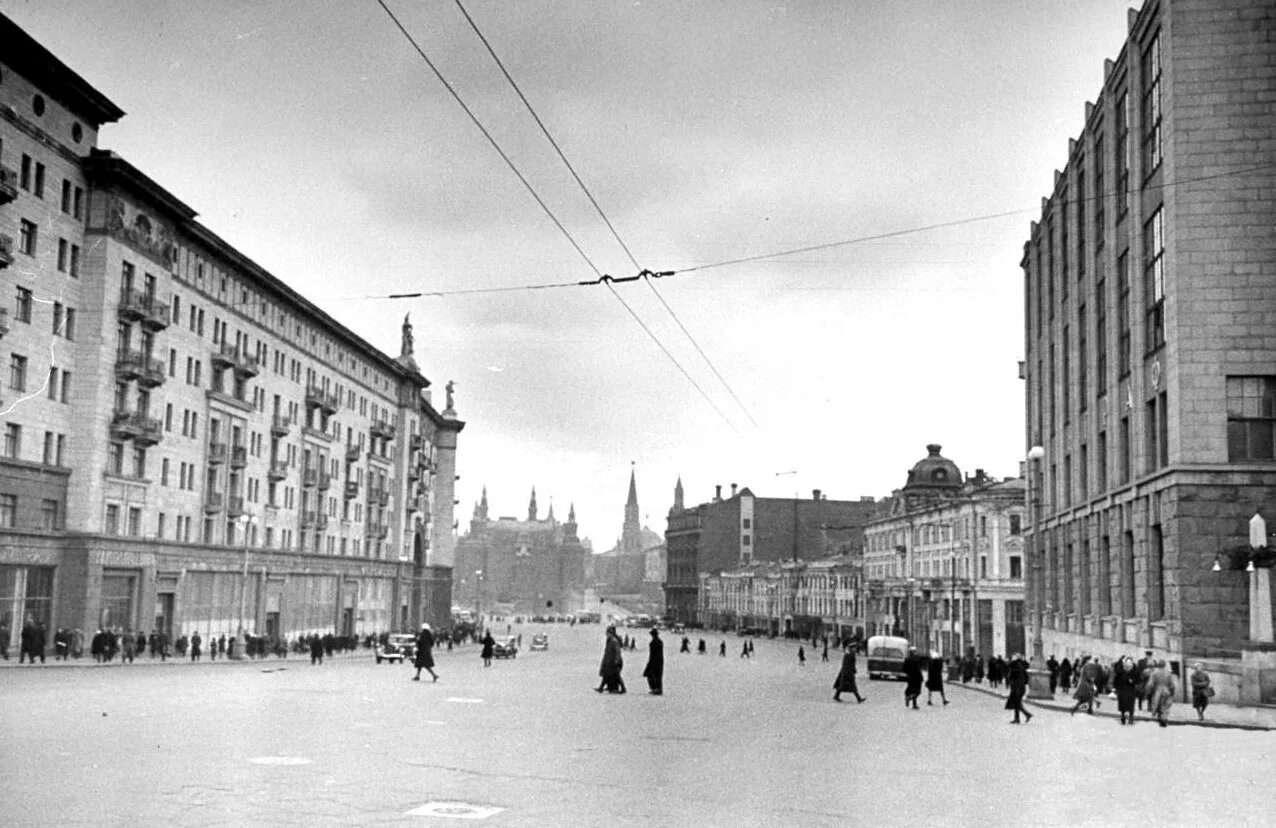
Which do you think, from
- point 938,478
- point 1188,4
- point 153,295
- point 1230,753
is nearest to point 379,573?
point 153,295

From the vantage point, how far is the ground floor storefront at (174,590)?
44250 mm

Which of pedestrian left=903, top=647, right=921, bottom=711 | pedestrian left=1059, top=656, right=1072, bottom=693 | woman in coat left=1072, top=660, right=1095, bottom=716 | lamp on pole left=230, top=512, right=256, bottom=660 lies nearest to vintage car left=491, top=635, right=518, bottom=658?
lamp on pole left=230, top=512, right=256, bottom=660

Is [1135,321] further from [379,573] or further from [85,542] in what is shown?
[379,573]

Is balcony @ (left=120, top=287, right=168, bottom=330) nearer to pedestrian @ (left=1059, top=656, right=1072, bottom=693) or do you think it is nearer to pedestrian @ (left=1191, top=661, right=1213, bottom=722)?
pedestrian @ (left=1059, top=656, right=1072, bottom=693)

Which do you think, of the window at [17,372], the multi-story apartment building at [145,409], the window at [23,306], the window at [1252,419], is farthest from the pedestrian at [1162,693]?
the window at [23,306]

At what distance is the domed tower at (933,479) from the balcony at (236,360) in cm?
5746

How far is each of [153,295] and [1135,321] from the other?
39.1m

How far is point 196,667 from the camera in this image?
4375 cm

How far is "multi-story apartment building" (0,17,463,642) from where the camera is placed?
4288 cm

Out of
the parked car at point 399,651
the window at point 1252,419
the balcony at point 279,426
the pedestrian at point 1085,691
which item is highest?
the balcony at point 279,426

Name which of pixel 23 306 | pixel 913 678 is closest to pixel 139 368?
pixel 23 306

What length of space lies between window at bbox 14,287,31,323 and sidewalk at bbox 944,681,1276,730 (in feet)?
117

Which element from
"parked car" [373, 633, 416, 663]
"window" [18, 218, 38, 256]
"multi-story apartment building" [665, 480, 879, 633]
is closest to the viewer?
"window" [18, 218, 38, 256]

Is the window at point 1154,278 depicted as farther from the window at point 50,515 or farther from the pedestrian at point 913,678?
the window at point 50,515
